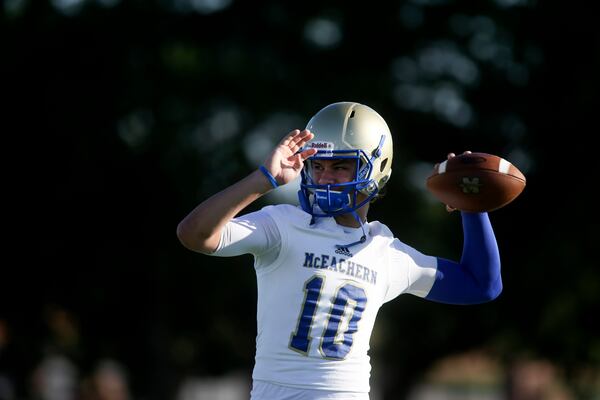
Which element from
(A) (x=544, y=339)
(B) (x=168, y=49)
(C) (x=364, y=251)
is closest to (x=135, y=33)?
(B) (x=168, y=49)

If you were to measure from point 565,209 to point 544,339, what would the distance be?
2283mm

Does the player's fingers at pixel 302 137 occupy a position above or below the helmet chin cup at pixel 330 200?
above

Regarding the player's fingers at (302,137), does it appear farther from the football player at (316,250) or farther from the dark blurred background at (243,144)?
the dark blurred background at (243,144)

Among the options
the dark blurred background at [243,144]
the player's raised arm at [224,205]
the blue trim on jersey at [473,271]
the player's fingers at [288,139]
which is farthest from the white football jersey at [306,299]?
the dark blurred background at [243,144]

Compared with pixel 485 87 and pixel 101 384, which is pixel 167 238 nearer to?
pixel 101 384

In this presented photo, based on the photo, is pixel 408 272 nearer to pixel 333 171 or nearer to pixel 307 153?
pixel 333 171

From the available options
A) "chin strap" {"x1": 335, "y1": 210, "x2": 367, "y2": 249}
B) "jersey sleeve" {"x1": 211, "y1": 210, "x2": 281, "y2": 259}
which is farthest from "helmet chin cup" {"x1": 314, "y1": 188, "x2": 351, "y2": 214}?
"jersey sleeve" {"x1": 211, "y1": 210, "x2": 281, "y2": 259}

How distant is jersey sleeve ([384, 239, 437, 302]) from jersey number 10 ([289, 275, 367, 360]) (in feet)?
1.07

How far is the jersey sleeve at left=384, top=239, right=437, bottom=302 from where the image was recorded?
4902 mm

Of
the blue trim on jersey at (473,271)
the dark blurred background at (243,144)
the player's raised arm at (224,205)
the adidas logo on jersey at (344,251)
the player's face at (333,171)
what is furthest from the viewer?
the dark blurred background at (243,144)

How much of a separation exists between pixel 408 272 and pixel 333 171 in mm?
588

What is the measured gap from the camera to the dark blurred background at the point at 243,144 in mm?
18734

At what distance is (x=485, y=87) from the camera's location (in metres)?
20.2

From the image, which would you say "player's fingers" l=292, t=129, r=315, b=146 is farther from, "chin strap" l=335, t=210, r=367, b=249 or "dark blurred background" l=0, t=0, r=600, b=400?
"dark blurred background" l=0, t=0, r=600, b=400
